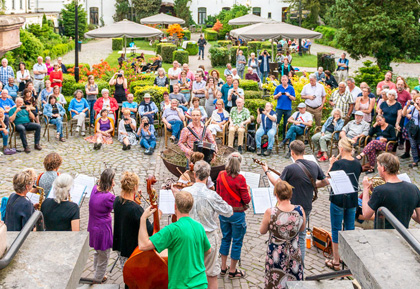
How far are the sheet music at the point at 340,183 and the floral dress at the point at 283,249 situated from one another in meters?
1.26

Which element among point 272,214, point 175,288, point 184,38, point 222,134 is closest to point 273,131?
point 222,134

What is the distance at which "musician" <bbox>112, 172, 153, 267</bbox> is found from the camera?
18.1 feet

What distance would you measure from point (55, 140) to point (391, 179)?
9.78m

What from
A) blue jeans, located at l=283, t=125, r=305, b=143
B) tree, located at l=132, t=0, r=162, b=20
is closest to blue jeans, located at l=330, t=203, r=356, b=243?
blue jeans, located at l=283, t=125, r=305, b=143

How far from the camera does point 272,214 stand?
17.1 feet

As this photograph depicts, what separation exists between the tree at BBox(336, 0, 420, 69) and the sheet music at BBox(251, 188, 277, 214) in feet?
51.5

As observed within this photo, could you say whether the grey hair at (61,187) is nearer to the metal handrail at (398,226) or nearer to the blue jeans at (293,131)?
the metal handrail at (398,226)

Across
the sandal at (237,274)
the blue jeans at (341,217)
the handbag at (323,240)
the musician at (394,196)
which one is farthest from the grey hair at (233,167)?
the handbag at (323,240)

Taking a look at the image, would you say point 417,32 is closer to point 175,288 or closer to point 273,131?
point 273,131

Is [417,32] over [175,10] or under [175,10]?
under

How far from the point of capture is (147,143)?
1248 centimetres

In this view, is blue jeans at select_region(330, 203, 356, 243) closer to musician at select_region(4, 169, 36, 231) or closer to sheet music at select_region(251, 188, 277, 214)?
sheet music at select_region(251, 188, 277, 214)

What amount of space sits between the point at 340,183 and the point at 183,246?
2.74 metres

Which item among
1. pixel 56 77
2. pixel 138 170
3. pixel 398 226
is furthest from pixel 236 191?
pixel 56 77
